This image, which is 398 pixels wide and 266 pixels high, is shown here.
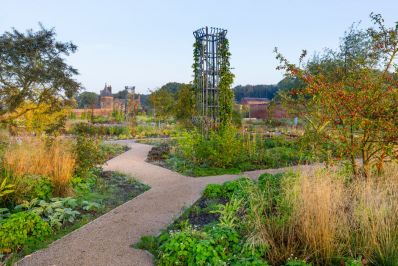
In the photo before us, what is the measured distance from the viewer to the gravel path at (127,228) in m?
3.16

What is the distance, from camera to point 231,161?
8.08 metres

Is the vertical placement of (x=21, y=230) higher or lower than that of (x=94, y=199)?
higher

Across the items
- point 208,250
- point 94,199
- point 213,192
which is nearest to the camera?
point 208,250

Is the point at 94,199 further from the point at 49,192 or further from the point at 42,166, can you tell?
the point at 42,166

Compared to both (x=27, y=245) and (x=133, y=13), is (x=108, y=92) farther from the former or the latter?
(x=27, y=245)

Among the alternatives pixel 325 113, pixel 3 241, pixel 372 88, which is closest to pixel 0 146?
pixel 3 241

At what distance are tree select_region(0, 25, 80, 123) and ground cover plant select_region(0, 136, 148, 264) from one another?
401 centimetres

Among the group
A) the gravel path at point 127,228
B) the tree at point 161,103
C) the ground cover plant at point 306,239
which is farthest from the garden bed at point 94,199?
the tree at point 161,103

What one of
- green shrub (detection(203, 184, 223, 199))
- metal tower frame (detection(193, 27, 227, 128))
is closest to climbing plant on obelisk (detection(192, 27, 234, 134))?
metal tower frame (detection(193, 27, 227, 128))

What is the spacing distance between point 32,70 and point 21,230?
762cm

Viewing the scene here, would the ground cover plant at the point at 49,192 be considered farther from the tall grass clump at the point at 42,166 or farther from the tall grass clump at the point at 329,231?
the tall grass clump at the point at 329,231

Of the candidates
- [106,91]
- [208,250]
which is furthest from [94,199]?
[106,91]

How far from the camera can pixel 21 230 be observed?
3.56 metres

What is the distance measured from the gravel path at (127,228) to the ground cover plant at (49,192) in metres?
0.22
